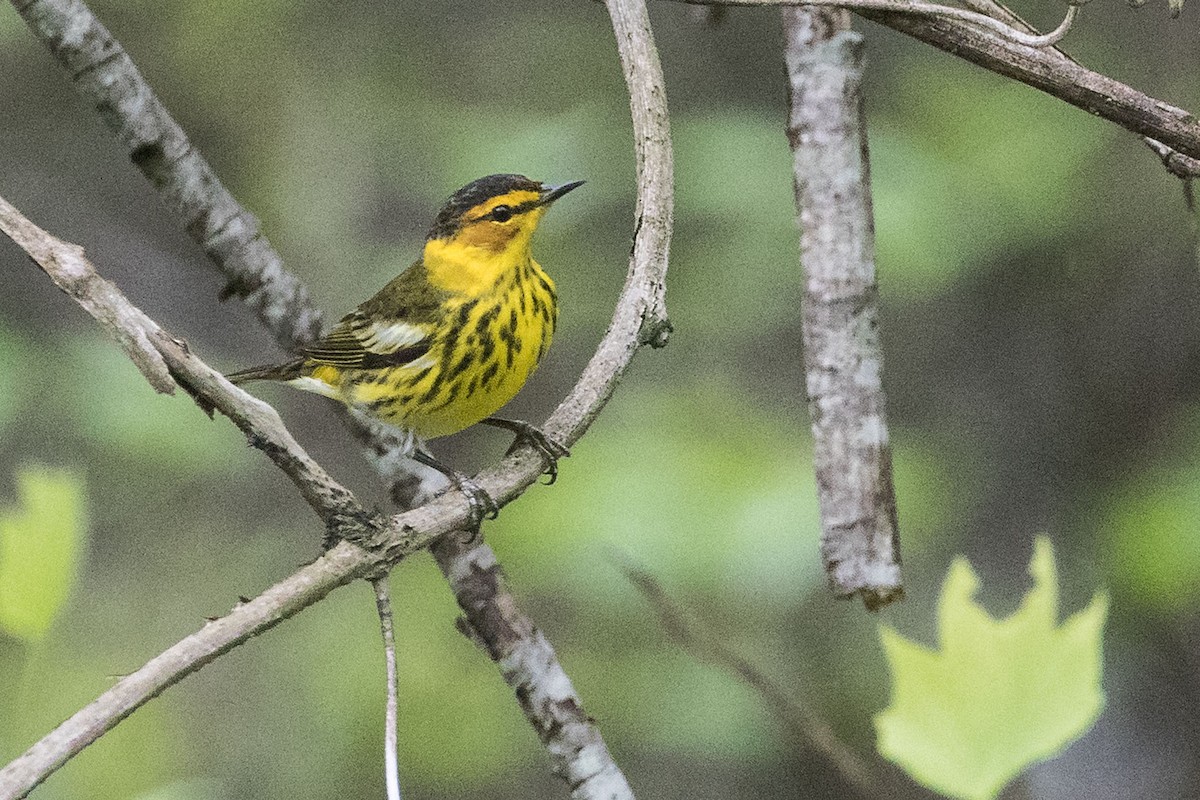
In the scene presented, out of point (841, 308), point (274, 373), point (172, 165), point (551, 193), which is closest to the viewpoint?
point (841, 308)

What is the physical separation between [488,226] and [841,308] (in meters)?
1.12

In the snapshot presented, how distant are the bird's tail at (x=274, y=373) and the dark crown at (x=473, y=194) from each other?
0.47m

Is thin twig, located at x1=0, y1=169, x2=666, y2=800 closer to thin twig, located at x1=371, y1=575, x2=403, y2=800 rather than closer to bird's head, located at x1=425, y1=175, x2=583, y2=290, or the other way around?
thin twig, located at x1=371, y1=575, x2=403, y2=800

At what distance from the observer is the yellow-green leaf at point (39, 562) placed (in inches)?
49.1

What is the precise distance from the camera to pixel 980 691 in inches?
30.0

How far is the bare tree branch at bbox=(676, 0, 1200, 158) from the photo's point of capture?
166cm

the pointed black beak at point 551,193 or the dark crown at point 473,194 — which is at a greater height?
the dark crown at point 473,194

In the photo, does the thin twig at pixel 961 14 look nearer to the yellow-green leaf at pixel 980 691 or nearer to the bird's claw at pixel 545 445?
the bird's claw at pixel 545 445

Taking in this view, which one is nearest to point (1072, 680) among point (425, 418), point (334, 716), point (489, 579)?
point (489, 579)

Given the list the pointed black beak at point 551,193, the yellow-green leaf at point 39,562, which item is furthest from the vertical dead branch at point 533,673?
the yellow-green leaf at point 39,562

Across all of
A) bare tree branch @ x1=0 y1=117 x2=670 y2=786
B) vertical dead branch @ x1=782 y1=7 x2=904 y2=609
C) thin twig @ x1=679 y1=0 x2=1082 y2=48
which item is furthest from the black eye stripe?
bare tree branch @ x1=0 y1=117 x2=670 y2=786

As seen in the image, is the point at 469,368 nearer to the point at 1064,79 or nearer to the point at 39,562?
the point at 1064,79

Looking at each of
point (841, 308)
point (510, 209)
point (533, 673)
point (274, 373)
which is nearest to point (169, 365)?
point (533, 673)

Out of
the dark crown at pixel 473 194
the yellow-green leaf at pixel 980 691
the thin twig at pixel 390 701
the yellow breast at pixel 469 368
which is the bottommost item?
the yellow-green leaf at pixel 980 691
